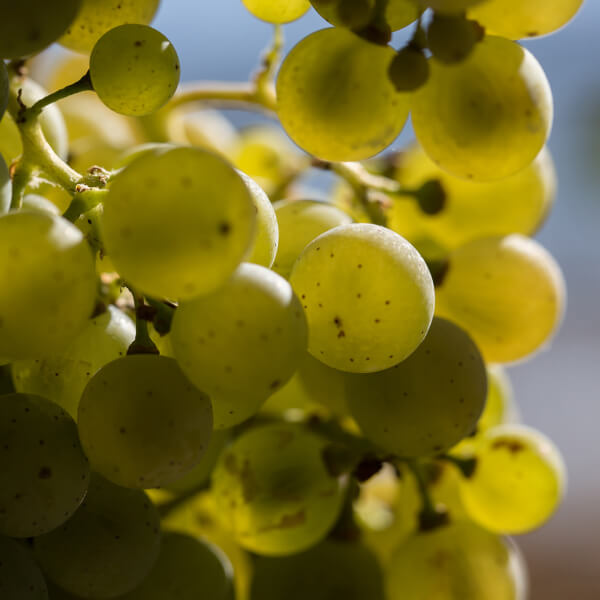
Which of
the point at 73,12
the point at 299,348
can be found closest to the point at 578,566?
the point at 299,348

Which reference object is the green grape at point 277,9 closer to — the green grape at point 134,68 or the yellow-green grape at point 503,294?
the green grape at point 134,68

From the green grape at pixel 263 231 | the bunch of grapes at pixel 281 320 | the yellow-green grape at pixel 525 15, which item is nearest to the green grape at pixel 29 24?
the bunch of grapes at pixel 281 320

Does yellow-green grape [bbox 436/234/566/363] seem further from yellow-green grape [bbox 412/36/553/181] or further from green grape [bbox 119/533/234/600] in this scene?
green grape [bbox 119/533/234/600]

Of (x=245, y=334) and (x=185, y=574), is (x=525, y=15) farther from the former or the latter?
(x=185, y=574)

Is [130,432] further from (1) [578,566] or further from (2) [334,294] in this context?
(1) [578,566]

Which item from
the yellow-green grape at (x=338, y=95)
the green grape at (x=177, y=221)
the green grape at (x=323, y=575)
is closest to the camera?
the green grape at (x=177, y=221)

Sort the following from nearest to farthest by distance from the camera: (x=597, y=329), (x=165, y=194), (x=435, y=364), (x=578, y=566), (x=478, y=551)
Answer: (x=165, y=194) → (x=435, y=364) → (x=478, y=551) → (x=578, y=566) → (x=597, y=329)

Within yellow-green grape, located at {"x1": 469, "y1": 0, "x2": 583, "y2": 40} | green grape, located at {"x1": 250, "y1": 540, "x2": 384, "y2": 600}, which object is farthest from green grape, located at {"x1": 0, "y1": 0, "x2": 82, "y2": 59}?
green grape, located at {"x1": 250, "y1": 540, "x2": 384, "y2": 600}

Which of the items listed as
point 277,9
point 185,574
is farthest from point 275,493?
point 277,9
